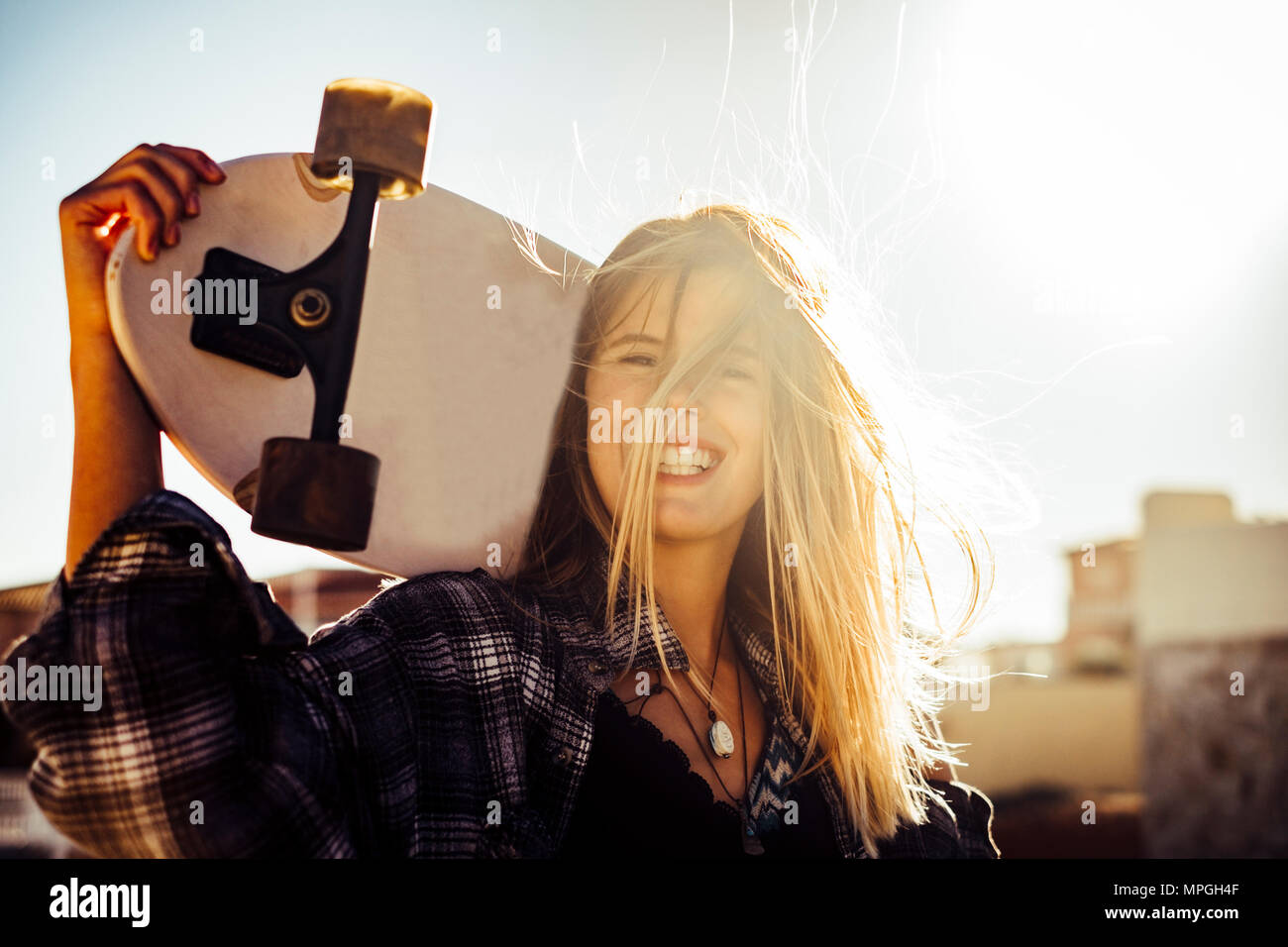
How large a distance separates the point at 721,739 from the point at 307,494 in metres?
0.80

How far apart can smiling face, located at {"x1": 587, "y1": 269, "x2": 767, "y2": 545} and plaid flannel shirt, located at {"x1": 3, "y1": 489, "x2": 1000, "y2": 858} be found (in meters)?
0.27

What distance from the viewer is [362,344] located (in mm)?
1399

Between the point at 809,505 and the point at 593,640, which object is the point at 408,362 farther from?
the point at 809,505

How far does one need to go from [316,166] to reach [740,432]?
791 mm

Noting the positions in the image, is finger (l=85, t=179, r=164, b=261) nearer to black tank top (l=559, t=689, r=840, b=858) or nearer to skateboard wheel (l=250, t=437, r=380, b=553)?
skateboard wheel (l=250, t=437, r=380, b=553)

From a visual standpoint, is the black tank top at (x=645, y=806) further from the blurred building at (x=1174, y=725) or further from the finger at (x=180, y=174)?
the blurred building at (x=1174, y=725)

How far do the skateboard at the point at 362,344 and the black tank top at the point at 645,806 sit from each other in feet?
1.19

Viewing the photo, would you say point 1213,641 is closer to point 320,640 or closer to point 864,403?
point 864,403

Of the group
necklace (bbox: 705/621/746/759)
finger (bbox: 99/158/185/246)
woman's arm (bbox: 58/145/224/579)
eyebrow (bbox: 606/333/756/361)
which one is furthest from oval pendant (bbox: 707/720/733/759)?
finger (bbox: 99/158/185/246)

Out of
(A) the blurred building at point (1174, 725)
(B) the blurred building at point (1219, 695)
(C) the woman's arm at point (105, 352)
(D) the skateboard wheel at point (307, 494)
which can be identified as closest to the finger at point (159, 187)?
(C) the woman's arm at point (105, 352)

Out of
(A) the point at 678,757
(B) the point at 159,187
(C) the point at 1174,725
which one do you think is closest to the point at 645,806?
(A) the point at 678,757
